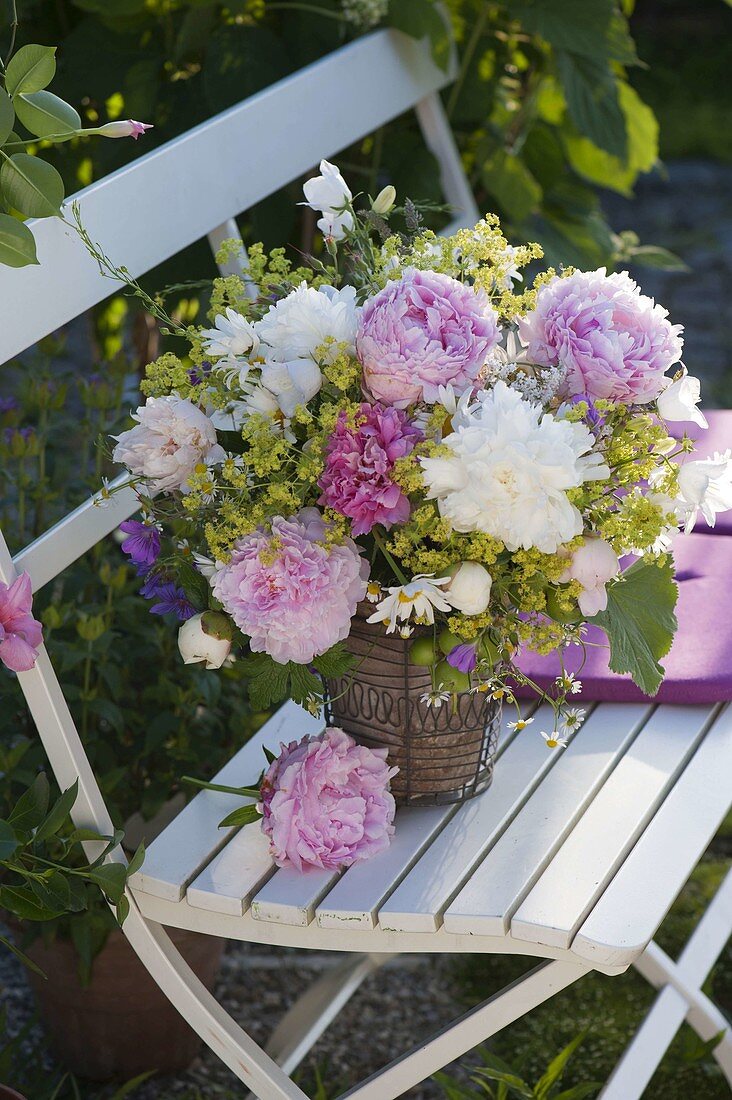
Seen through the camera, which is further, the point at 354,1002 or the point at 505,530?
the point at 354,1002

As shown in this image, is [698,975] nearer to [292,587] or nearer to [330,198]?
[292,587]

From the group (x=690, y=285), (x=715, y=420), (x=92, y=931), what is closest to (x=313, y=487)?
(x=92, y=931)

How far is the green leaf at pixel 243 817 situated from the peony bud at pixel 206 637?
0.21 metres

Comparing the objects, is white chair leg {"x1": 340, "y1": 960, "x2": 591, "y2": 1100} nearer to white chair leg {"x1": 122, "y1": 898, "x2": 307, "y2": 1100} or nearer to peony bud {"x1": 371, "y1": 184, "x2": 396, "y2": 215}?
white chair leg {"x1": 122, "y1": 898, "x2": 307, "y2": 1100}

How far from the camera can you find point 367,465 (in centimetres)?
110

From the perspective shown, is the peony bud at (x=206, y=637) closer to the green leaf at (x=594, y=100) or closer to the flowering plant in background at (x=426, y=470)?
the flowering plant in background at (x=426, y=470)

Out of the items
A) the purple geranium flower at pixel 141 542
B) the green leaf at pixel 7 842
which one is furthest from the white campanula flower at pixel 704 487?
the green leaf at pixel 7 842

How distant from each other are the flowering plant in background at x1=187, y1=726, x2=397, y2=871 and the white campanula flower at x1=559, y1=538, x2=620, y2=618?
294mm

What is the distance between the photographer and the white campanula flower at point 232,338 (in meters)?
1.16

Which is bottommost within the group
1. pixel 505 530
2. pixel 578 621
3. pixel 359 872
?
pixel 359 872

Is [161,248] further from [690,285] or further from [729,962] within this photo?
[690,285]

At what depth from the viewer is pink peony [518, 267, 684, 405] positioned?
1.14 m

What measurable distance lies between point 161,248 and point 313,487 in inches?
21.3

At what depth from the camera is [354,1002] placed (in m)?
2.08
